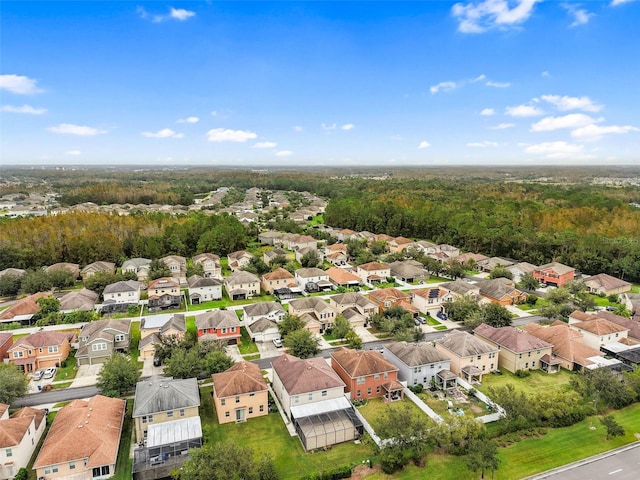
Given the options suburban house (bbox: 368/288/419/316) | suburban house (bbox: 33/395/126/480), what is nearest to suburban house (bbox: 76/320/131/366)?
suburban house (bbox: 33/395/126/480)

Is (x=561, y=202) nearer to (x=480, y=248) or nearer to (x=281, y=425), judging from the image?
(x=480, y=248)

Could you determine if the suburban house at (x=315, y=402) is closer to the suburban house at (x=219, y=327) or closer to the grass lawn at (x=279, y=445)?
the grass lawn at (x=279, y=445)

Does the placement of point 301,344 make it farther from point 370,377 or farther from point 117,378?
point 117,378

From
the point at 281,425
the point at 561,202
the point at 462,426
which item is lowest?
the point at 281,425

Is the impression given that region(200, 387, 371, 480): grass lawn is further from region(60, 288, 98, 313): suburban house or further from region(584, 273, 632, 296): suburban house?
region(584, 273, 632, 296): suburban house

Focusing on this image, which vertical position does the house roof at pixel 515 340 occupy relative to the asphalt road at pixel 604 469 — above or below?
above

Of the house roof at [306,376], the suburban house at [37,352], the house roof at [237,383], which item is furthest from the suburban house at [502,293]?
the suburban house at [37,352]

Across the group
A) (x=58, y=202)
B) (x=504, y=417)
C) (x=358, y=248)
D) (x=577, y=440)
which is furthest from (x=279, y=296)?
(x=58, y=202)
